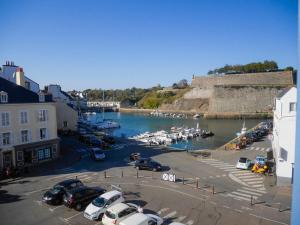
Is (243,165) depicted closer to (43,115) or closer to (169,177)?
(169,177)

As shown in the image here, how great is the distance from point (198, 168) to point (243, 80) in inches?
3788

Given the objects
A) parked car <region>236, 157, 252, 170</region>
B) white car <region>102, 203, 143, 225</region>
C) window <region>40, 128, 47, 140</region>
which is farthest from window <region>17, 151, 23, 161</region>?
parked car <region>236, 157, 252, 170</region>

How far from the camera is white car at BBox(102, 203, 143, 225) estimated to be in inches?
612

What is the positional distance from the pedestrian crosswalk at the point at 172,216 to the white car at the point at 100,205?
2.85 metres

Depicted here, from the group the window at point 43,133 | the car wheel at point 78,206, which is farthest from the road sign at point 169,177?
the window at point 43,133

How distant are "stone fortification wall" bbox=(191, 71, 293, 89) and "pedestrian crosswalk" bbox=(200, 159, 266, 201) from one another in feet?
299

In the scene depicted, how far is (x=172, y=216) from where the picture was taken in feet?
56.7

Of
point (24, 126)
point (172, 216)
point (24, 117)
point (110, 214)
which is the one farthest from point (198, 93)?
point (110, 214)

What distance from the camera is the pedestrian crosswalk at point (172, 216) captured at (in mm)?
16631

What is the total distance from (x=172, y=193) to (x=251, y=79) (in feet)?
343

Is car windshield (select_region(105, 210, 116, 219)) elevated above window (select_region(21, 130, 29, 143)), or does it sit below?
below

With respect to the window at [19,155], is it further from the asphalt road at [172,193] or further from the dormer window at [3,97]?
the dormer window at [3,97]

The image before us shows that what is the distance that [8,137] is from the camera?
94.8 ft

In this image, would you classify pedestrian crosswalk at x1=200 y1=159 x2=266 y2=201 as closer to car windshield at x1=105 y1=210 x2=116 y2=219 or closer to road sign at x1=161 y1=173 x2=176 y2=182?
road sign at x1=161 y1=173 x2=176 y2=182
